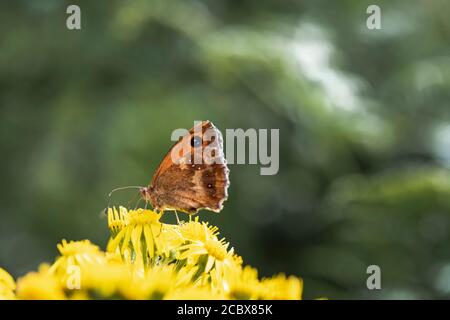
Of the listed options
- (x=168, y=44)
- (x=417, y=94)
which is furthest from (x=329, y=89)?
(x=168, y=44)

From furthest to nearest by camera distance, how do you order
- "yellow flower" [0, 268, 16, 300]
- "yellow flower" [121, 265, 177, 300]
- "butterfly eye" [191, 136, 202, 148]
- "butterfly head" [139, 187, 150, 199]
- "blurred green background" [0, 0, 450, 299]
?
1. "blurred green background" [0, 0, 450, 299]
2. "butterfly head" [139, 187, 150, 199]
3. "butterfly eye" [191, 136, 202, 148]
4. "yellow flower" [0, 268, 16, 300]
5. "yellow flower" [121, 265, 177, 300]

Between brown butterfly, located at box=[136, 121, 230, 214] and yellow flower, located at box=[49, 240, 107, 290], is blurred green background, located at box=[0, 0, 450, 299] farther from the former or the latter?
yellow flower, located at box=[49, 240, 107, 290]

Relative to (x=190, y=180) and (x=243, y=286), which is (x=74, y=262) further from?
(x=190, y=180)

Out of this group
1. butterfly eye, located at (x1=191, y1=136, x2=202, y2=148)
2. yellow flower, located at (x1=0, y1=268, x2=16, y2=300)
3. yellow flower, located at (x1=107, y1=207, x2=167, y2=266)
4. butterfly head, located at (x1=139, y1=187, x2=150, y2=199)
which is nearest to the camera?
yellow flower, located at (x1=0, y1=268, x2=16, y2=300)

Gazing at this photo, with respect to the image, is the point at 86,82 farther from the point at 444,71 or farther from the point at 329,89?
the point at 444,71

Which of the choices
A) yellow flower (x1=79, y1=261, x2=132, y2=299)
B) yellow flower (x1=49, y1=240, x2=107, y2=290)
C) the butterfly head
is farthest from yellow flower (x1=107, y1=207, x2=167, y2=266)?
the butterfly head

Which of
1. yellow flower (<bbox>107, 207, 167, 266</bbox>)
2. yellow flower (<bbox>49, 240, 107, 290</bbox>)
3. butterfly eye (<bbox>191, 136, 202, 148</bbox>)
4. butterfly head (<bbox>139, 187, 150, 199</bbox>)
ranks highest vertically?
butterfly eye (<bbox>191, 136, 202, 148</bbox>)

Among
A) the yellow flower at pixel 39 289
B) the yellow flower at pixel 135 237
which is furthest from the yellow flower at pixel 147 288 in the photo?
the yellow flower at pixel 135 237
